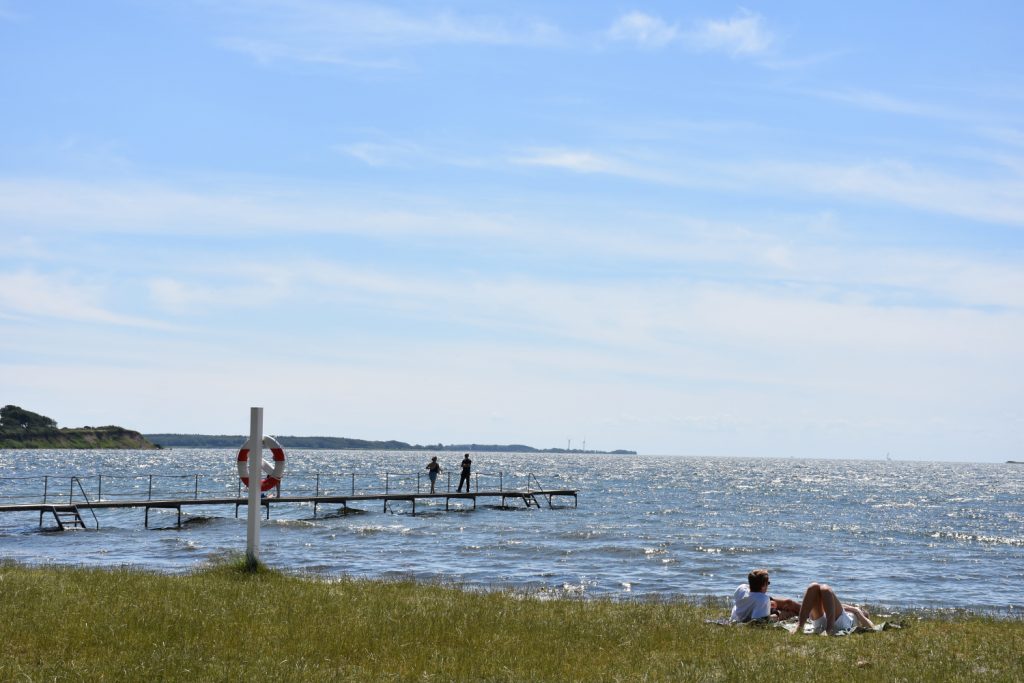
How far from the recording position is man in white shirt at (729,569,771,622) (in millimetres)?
14266

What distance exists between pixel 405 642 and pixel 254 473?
21.2ft

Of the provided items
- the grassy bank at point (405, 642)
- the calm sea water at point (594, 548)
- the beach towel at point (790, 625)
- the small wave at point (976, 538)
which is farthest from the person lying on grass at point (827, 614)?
the small wave at point (976, 538)

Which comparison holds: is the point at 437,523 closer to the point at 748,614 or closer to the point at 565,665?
the point at 748,614

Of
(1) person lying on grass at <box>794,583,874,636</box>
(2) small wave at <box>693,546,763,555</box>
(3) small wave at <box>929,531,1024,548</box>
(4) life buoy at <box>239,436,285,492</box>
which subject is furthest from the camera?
(3) small wave at <box>929,531,1024,548</box>

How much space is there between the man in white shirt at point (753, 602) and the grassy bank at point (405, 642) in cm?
55

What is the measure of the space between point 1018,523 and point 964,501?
2986cm

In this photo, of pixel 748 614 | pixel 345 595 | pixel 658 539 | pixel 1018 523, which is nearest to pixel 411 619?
pixel 345 595

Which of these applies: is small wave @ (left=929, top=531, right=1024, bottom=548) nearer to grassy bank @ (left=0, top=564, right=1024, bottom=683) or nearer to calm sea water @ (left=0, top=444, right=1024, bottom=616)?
calm sea water @ (left=0, top=444, right=1024, bottom=616)

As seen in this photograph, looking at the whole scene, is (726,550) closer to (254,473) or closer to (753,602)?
(753,602)

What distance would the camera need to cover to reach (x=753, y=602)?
1434cm

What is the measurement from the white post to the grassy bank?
1.68m

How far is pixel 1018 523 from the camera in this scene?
60.2 m

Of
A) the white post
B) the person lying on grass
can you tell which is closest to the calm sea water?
the white post

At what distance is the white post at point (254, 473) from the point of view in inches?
628
